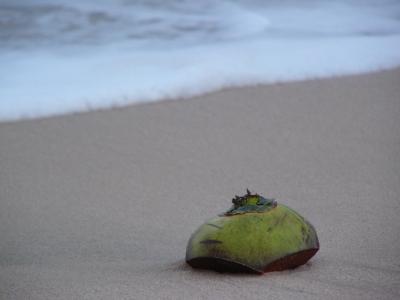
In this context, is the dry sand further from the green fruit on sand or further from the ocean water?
the ocean water

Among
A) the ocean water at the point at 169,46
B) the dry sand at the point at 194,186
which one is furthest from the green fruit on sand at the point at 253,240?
the ocean water at the point at 169,46

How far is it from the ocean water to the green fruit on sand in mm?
1975

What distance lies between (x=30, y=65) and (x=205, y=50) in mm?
857

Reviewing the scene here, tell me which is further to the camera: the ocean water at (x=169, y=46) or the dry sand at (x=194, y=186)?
the ocean water at (x=169, y=46)

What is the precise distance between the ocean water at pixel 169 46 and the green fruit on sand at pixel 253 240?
6.48 feet

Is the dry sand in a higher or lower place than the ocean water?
lower

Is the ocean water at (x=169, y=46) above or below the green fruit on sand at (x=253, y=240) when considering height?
above

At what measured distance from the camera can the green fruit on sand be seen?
1659 mm

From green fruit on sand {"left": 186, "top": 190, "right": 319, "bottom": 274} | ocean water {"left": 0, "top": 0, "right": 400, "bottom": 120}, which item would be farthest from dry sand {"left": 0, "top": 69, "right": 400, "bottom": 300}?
ocean water {"left": 0, "top": 0, "right": 400, "bottom": 120}

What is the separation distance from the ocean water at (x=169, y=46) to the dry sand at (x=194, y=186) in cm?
18

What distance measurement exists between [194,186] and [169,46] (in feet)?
6.35

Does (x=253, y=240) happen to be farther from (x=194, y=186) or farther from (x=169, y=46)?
(x=169, y=46)

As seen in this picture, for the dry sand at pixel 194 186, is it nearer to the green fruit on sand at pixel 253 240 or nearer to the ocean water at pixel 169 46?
the green fruit on sand at pixel 253 240

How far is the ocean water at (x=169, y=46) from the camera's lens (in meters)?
3.83
